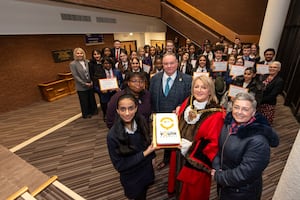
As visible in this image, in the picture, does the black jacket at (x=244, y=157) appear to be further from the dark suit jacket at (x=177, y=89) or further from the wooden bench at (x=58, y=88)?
the wooden bench at (x=58, y=88)

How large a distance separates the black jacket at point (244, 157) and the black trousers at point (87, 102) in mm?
3607

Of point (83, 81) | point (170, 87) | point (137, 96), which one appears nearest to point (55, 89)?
point (83, 81)

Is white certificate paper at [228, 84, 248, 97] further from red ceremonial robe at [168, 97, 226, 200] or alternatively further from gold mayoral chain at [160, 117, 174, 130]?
gold mayoral chain at [160, 117, 174, 130]

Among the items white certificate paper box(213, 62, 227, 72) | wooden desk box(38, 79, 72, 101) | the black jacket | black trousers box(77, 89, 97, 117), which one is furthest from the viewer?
wooden desk box(38, 79, 72, 101)

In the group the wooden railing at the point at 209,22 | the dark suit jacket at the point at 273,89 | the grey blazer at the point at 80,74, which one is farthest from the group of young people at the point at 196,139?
the wooden railing at the point at 209,22

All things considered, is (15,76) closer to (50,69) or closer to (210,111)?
(50,69)

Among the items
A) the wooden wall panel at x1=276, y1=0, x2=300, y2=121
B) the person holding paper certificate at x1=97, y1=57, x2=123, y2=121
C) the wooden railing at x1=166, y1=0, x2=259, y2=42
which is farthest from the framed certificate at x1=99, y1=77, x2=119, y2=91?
the wooden railing at x1=166, y1=0, x2=259, y2=42

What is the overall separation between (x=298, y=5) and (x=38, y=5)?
7662mm

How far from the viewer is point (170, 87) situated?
2.30 m

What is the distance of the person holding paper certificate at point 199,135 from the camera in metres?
1.50

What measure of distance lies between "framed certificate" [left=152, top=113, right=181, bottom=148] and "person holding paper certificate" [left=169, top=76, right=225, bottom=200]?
18 cm

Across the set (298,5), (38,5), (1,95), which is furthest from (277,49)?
(1,95)

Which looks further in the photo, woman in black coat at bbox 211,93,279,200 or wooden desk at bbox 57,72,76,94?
wooden desk at bbox 57,72,76,94

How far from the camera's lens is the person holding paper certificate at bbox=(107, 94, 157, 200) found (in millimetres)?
1462
